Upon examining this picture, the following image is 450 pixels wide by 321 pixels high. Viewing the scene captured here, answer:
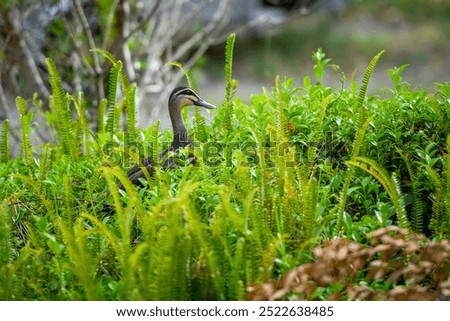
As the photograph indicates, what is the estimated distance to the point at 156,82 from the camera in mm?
8172

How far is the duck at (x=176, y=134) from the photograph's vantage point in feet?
13.6

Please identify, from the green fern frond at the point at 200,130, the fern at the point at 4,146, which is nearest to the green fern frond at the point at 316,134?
the green fern frond at the point at 200,130

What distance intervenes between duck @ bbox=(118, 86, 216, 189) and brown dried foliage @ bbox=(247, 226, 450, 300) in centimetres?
122

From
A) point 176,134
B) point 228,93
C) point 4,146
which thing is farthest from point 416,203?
point 4,146

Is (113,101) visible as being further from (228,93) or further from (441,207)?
(441,207)

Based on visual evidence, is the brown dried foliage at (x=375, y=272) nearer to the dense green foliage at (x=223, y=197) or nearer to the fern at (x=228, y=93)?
the dense green foliage at (x=223, y=197)

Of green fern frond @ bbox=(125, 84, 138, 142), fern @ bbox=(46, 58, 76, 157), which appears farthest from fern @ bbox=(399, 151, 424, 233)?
fern @ bbox=(46, 58, 76, 157)

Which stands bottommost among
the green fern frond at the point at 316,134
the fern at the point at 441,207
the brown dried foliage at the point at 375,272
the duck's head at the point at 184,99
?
the brown dried foliage at the point at 375,272

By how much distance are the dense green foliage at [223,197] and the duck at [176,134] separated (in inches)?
3.5

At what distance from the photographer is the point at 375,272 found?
123 inches

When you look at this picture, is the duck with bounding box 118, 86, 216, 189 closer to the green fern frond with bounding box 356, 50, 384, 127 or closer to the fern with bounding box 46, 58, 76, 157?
the fern with bounding box 46, 58, 76, 157

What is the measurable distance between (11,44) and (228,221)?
4.09 m

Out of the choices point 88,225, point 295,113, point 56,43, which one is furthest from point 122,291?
point 56,43

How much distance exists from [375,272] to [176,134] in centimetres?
179
